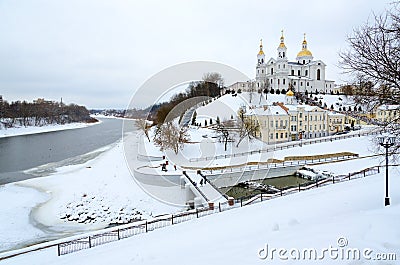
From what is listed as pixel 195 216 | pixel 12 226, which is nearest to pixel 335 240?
pixel 195 216

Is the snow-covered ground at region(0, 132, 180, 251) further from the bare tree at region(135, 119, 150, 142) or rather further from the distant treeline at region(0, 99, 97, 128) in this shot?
the distant treeline at region(0, 99, 97, 128)

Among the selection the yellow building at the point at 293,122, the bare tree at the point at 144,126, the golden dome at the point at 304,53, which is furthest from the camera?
the golden dome at the point at 304,53

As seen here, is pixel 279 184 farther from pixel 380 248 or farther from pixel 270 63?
pixel 270 63

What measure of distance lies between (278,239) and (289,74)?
73.8m

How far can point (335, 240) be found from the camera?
5.90 metres

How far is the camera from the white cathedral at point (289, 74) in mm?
70188

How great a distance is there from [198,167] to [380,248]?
19136mm

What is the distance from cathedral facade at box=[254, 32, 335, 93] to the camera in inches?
2763

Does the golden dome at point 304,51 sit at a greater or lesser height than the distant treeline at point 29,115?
greater

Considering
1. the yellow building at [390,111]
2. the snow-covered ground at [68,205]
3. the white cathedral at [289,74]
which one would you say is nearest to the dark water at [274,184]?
the snow-covered ground at [68,205]

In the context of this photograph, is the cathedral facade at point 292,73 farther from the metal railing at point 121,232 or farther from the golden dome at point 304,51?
the metal railing at point 121,232

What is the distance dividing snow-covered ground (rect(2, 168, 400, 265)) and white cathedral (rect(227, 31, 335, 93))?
202ft

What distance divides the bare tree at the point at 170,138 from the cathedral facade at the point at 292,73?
45.5 metres

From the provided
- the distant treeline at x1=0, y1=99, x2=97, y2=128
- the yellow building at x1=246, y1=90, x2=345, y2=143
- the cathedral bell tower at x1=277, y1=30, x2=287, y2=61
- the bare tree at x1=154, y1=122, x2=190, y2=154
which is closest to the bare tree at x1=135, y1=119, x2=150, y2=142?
the bare tree at x1=154, y1=122, x2=190, y2=154
